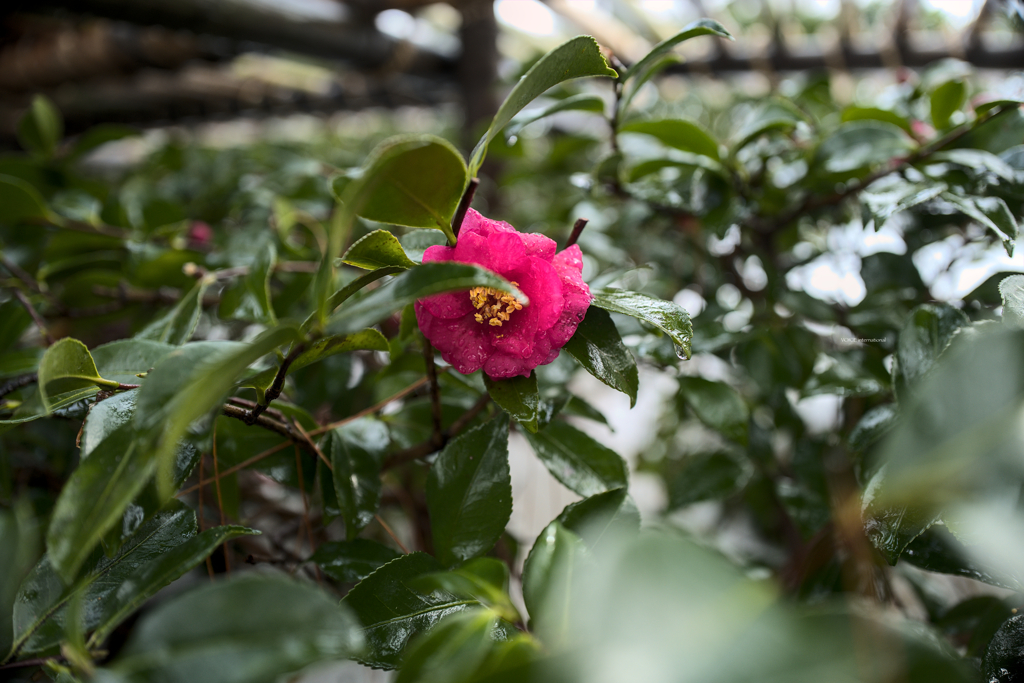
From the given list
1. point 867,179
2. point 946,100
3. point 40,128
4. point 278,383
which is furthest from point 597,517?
point 40,128

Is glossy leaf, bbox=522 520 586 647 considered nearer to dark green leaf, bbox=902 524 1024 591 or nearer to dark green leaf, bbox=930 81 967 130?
dark green leaf, bbox=902 524 1024 591

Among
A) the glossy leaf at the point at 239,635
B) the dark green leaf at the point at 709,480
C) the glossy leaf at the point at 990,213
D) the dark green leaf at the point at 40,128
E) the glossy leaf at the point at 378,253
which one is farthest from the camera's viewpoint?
the dark green leaf at the point at 40,128

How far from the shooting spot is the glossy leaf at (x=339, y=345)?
0.98 feet

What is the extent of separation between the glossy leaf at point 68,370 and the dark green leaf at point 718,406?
0.45 metres

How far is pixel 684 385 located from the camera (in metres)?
0.54

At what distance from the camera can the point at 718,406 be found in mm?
535

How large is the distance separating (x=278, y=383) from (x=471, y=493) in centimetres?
13

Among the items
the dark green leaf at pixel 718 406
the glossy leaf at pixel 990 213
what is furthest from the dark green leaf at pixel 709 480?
the glossy leaf at pixel 990 213

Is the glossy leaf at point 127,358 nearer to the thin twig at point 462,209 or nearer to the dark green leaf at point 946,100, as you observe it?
the thin twig at point 462,209

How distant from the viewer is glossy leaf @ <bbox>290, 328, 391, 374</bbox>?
299 mm

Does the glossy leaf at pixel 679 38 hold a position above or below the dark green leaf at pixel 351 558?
above

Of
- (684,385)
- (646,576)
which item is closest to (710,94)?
(684,385)

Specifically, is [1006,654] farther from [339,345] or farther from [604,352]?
[339,345]

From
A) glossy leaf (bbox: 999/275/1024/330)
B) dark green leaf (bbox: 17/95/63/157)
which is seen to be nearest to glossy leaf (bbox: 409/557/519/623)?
glossy leaf (bbox: 999/275/1024/330)
